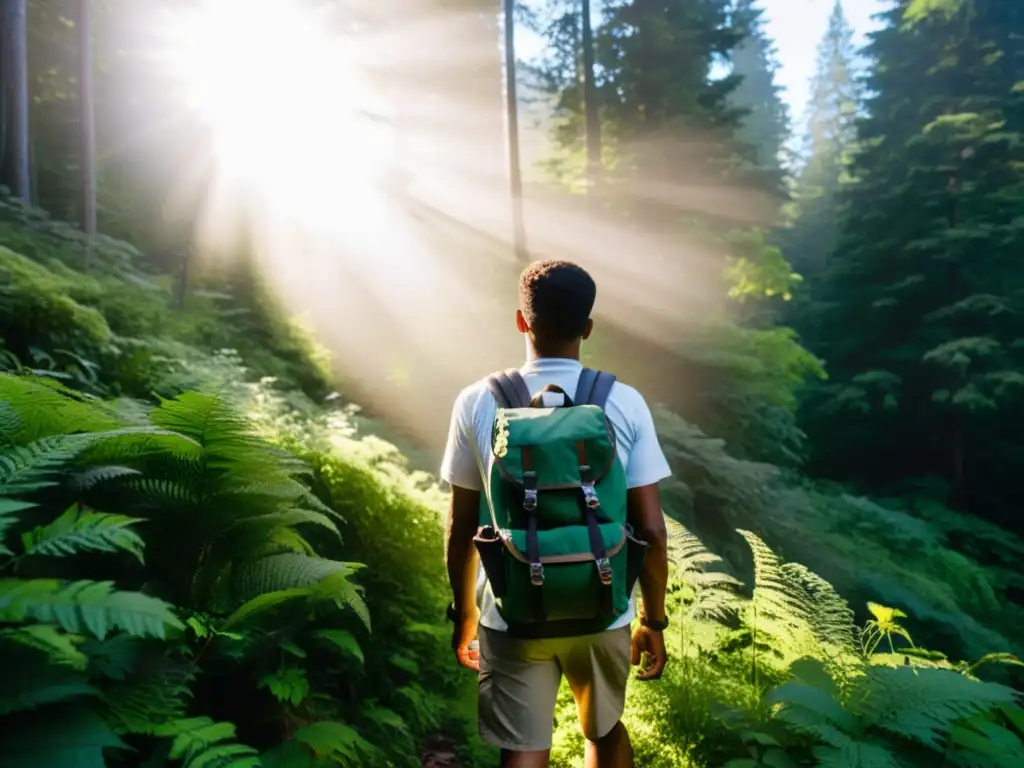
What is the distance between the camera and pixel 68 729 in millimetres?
1467

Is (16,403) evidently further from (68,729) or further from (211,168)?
(211,168)

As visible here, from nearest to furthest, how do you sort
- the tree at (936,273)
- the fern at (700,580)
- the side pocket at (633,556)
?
the side pocket at (633,556) → the fern at (700,580) → the tree at (936,273)

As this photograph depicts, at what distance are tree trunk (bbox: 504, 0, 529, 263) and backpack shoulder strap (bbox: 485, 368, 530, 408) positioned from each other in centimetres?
1388

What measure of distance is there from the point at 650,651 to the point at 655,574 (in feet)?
1.06

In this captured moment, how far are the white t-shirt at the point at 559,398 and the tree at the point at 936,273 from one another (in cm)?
1760

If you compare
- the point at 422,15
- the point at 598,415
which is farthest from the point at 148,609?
the point at 422,15

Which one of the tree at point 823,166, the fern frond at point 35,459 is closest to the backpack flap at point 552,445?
the fern frond at point 35,459

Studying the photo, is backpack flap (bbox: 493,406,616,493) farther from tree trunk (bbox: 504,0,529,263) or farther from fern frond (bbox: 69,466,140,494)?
tree trunk (bbox: 504,0,529,263)

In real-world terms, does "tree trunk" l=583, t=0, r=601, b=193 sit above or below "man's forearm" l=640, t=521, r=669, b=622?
above

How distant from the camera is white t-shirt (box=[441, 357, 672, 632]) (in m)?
2.10

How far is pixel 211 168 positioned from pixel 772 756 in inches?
543

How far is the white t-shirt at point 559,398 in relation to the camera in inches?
82.8

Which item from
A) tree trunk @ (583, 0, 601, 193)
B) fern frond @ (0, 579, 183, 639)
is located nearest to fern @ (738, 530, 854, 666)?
fern frond @ (0, 579, 183, 639)

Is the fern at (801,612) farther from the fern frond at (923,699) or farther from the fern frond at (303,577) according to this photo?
the fern frond at (303,577)
